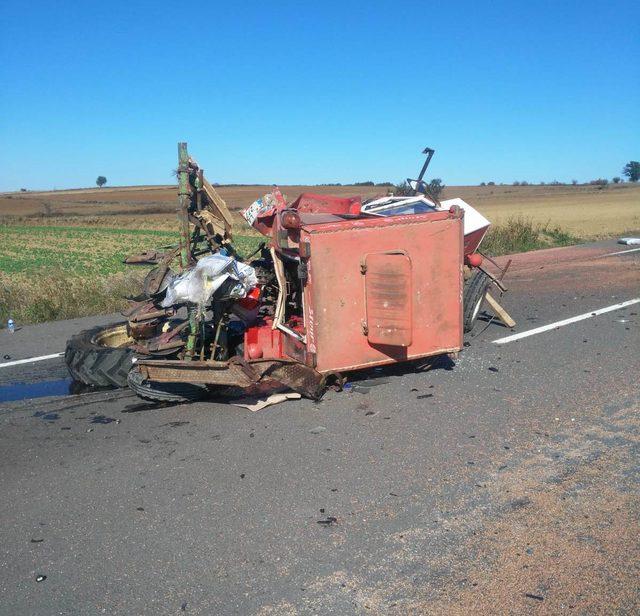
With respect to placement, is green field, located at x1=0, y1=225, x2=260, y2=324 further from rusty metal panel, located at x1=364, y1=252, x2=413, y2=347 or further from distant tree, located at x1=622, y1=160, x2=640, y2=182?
distant tree, located at x1=622, y1=160, x2=640, y2=182

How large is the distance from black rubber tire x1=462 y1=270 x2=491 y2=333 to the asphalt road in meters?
1.46

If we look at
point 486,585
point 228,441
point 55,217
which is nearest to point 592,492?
point 486,585

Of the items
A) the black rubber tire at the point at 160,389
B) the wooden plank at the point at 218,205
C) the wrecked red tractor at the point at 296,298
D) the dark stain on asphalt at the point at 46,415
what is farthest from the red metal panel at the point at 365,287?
the dark stain on asphalt at the point at 46,415

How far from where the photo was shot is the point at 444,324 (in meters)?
5.89

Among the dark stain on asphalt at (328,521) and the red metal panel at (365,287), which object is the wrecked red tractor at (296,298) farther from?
the dark stain on asphalt at (328,521)

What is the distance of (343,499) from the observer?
400 centimetres

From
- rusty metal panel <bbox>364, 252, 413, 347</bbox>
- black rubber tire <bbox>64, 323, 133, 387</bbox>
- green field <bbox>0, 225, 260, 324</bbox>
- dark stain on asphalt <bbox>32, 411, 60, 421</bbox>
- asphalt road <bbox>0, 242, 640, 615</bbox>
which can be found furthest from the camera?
green field <bbox>0, 225, 260, 324</bbox>

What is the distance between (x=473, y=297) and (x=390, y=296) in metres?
2.90

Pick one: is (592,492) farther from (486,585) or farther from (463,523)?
(486,585)

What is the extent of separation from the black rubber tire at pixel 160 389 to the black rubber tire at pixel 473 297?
3.61 m

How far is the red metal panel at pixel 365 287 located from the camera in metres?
5.45

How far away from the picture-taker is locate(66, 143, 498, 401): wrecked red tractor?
543 centimetres

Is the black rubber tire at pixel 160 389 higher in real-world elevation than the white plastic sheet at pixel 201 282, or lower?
lower

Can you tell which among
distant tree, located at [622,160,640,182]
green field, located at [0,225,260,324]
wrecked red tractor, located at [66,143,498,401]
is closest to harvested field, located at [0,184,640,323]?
green field, located at [0,225,260,324]
